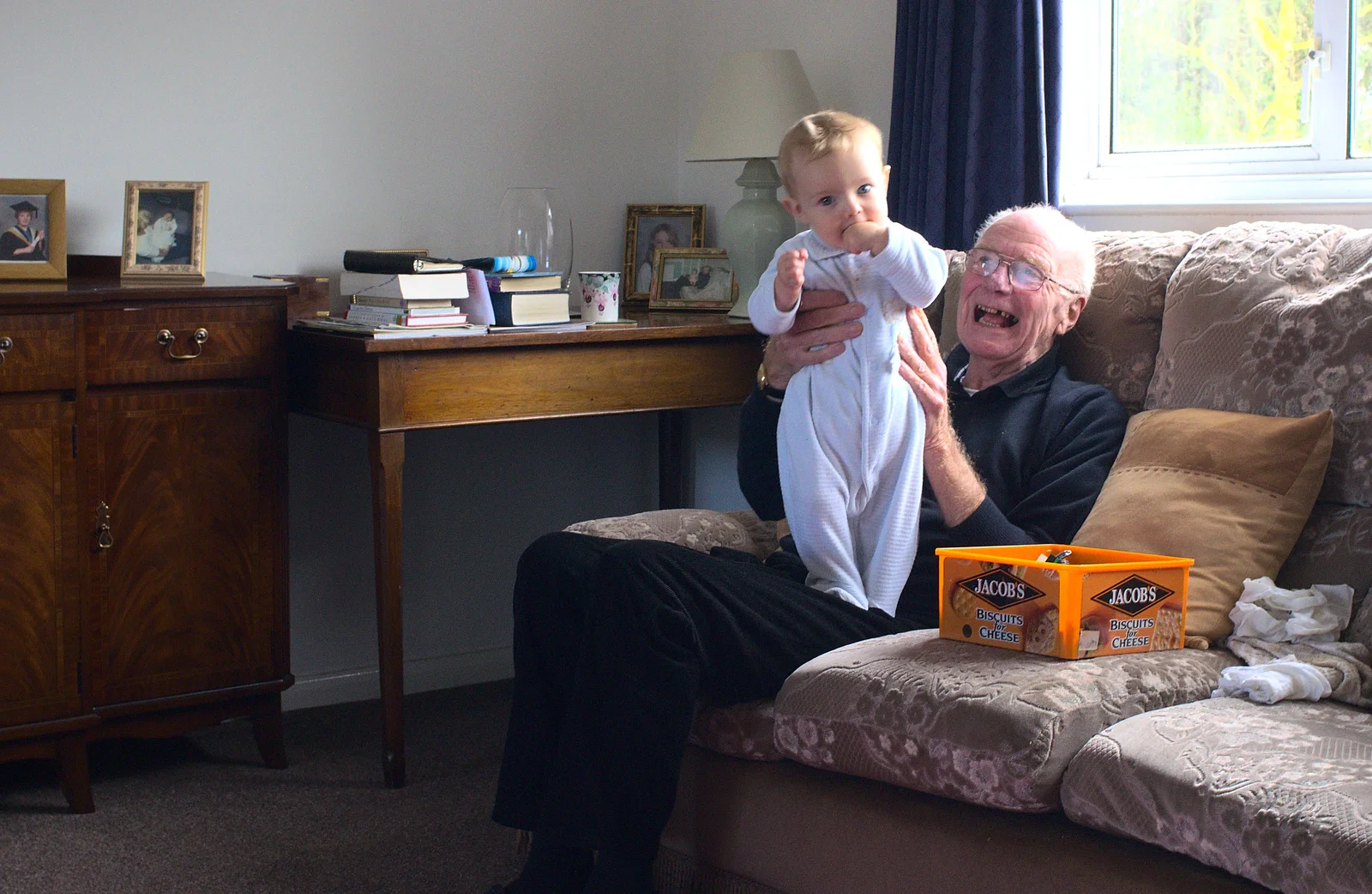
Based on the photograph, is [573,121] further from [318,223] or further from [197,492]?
[197,492]

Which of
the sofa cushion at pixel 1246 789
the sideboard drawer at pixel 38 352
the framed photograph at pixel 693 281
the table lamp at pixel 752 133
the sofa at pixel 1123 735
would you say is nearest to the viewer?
the sofa cushion at pixel 1246 789

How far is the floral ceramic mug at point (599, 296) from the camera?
8.92 feet

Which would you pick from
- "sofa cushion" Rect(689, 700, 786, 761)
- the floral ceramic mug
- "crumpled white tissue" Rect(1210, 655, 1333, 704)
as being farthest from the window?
"sofa cushion" Rect(689, 700, 786, 761)

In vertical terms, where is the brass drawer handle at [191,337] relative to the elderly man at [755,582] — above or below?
above

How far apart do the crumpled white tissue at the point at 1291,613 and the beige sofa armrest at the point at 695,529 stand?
2.57ft

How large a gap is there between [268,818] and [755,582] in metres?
1.10

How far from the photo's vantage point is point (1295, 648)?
1711 mm

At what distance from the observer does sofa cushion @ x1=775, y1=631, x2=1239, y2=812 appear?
1490mm

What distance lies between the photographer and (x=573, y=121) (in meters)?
3.34

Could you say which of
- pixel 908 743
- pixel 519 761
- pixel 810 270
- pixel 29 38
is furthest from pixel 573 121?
pixel 908 743

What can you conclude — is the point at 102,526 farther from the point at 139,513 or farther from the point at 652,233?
the point at 652,233

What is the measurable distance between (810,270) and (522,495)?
148cm

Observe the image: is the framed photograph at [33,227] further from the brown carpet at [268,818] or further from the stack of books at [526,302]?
the brown carpet at [268,818]

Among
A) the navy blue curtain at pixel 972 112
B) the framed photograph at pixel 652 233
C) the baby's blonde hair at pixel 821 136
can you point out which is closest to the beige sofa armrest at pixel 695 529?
the baby's blonde hair at pixel 821 136
